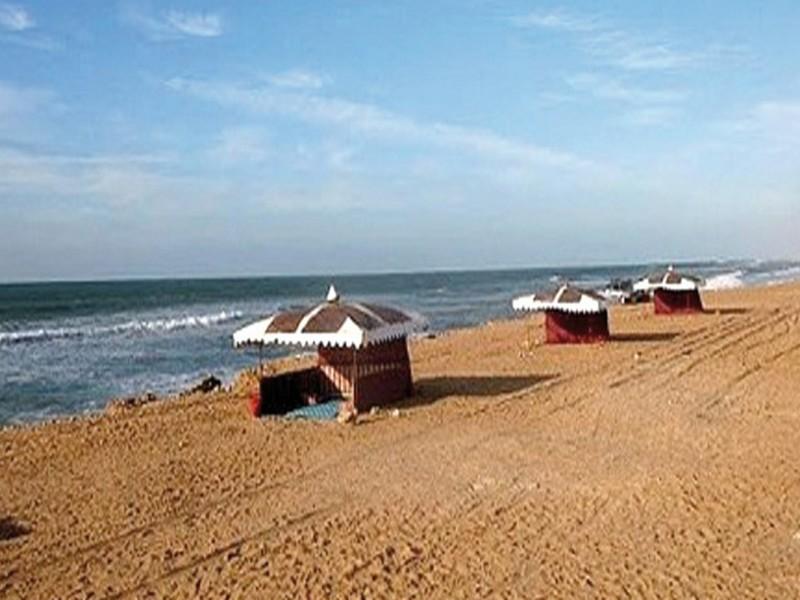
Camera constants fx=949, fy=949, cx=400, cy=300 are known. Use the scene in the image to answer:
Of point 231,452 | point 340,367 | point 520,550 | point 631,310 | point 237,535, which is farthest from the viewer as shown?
point 631,310

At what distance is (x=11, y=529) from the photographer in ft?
32.5

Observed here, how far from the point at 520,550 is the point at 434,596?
1.36 metres

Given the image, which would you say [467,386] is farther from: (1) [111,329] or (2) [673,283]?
(1) [111,329]

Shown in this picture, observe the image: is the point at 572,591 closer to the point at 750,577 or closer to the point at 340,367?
the point at 750,577

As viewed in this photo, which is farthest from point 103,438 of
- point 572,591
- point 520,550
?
point 572,591

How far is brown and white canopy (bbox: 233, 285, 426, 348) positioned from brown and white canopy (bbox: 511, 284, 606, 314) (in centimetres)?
861

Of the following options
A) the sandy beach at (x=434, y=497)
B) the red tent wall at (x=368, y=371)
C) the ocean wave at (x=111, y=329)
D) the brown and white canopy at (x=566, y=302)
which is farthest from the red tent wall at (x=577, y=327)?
the ocean wave at (x=111, y=329)

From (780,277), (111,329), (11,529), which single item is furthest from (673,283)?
(780,277)

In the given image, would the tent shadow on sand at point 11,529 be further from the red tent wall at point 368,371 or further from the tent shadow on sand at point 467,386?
the tent shadow on sand at point 467,386

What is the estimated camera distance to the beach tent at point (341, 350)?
15445mm

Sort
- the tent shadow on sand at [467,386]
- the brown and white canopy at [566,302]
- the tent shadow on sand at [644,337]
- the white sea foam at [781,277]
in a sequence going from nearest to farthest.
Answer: the tent shadow on sand at [467,386]
the brown and white canopy at [566,302]
the tent shadow on sand at [644,337]
the white sea foam at [781,277]

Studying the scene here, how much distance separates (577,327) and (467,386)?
7744 mm

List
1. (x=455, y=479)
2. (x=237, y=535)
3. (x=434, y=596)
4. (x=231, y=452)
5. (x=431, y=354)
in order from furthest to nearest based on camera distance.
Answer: (x=431, y=354) → (x=231, y=452) → (x=455, y=479) → (x=237, y=535) → (x=434, y=596)

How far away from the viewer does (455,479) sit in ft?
37.4
